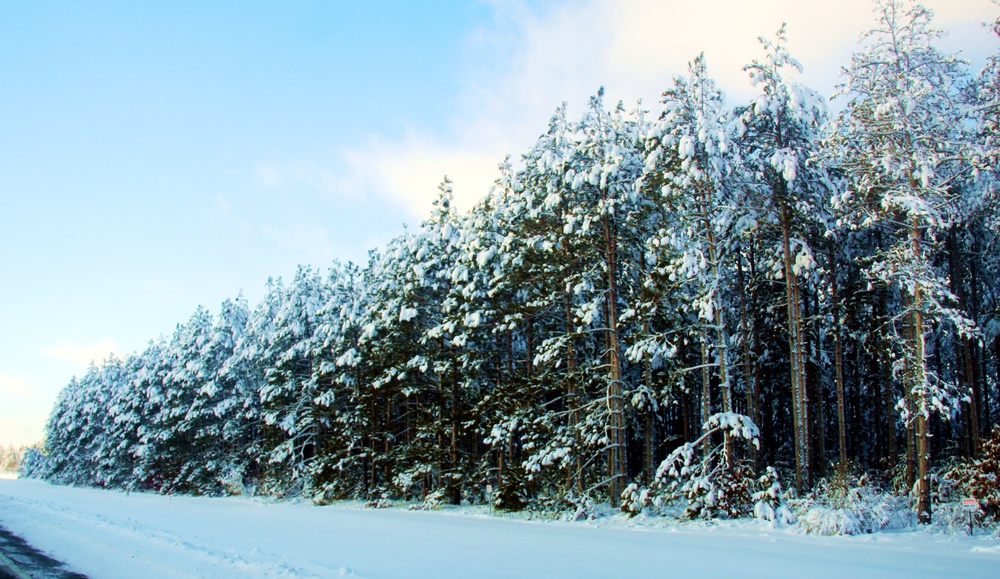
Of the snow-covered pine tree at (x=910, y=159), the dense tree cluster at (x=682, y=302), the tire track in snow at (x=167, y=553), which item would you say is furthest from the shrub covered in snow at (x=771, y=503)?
the tire track in snow at (x=167, y=553)

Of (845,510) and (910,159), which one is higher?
(910,159)

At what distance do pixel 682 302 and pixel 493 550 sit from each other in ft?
36.7

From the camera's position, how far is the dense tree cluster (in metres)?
16.6

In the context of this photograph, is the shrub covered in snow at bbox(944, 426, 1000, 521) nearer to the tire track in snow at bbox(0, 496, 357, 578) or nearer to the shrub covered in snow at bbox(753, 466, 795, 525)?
the shrub covered in snow at bbox(753, 466, 795, 525)

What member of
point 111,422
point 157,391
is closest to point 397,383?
point 157,391

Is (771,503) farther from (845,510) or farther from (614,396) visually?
(614,396)

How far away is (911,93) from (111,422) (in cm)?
6261

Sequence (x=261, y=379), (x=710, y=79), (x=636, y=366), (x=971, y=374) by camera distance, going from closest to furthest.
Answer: (x=710, y=79) < (x=971, y=374) < (x=636, y=366) < (x=261, y=379)

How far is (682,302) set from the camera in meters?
20.0

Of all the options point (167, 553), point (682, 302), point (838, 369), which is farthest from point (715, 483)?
point (167, 553)

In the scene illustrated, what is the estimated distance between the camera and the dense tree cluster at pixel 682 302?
16.6 meters

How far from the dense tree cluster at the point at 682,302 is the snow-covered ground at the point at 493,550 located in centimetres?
318

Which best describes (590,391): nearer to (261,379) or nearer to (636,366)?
(636,366)

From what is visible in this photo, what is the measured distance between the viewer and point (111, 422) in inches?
2223
